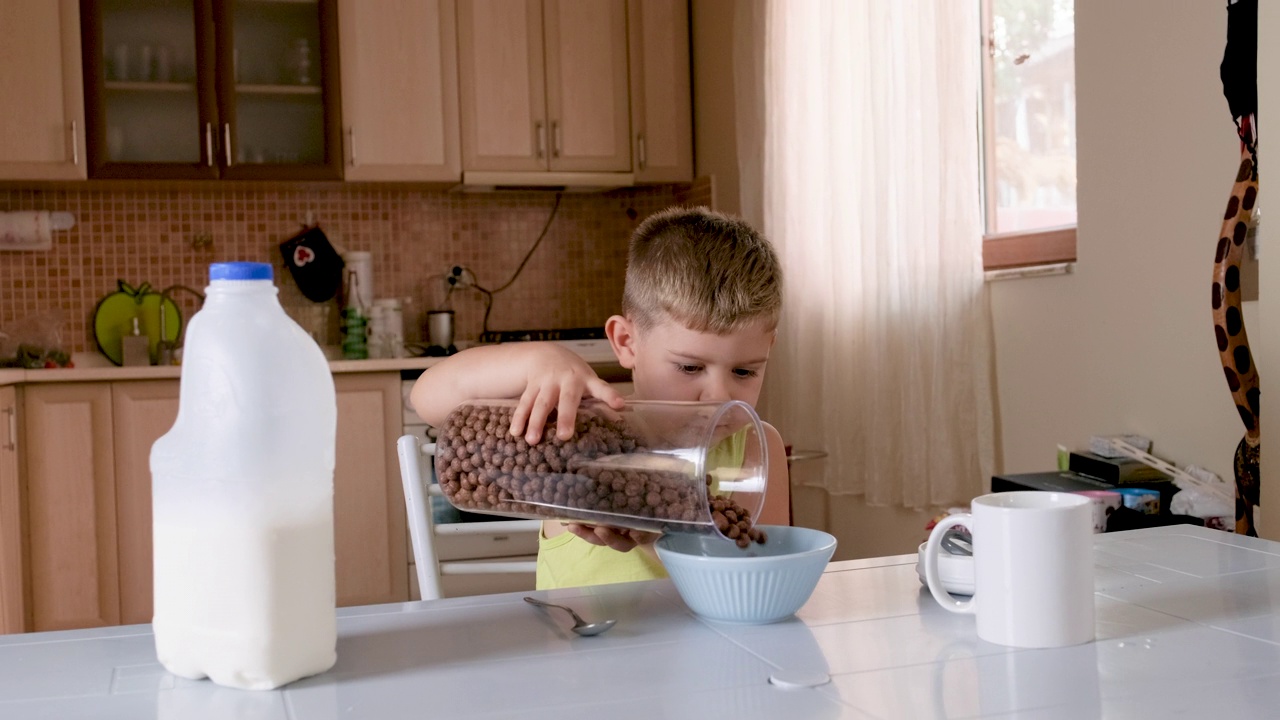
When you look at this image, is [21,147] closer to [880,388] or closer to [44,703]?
[880,388]

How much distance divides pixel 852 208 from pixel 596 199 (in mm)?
1366

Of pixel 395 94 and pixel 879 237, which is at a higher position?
pixel 395 94

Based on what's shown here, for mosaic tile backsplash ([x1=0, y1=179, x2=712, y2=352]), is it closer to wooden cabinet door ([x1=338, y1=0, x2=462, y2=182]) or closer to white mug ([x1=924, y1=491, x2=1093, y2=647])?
wooden cabinet door ([x1=338, y1=0, x2=462, y2=182])

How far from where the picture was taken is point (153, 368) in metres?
3.11

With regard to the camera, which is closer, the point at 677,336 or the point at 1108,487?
the point at 677,336

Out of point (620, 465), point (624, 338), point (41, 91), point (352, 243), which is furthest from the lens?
point (352, 243)

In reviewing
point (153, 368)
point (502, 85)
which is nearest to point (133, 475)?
point (153, 368)

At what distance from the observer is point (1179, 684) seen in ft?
2.19

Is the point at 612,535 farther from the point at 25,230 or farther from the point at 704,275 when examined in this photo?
the point at 25,230

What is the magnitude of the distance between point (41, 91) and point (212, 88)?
45 cm

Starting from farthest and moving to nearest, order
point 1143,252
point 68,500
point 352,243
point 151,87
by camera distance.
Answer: point 352,243 < point 151,87 < point 68,500 < point 1143,252

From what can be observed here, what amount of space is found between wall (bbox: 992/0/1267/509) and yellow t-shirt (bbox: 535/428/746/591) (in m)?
1.12

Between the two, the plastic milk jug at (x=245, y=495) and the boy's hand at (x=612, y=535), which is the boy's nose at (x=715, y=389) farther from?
the plastic milk jug at (x=245, y=495)

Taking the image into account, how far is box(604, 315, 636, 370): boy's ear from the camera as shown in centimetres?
131
